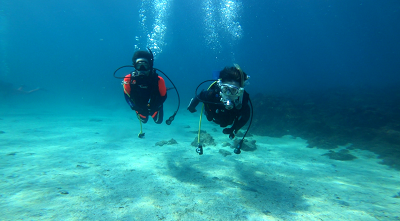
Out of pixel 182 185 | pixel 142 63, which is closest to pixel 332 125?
pixel 182 185

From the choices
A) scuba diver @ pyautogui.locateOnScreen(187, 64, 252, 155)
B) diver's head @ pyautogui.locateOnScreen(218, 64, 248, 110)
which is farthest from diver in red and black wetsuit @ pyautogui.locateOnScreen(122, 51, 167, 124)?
diver's head @ pyautogui.locateOnScreen(218, 64, 248, 110)

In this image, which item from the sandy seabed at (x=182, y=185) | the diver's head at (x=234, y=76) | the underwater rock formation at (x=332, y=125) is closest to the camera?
the sandy seabed at (x=182, y=185)

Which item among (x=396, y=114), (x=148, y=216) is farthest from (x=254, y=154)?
(x=396, y=114)

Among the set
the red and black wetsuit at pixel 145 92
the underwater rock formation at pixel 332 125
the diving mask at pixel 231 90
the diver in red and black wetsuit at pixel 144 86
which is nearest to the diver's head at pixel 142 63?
the diver in red and black wetsuit at pixel 144 86

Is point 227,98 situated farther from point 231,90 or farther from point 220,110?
point 220,110

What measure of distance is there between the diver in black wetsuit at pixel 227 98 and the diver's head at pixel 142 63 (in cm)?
173

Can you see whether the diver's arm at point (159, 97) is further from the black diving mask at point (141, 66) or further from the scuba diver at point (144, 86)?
the black diving mask at point (141, 66)

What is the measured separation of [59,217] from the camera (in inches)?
99.2

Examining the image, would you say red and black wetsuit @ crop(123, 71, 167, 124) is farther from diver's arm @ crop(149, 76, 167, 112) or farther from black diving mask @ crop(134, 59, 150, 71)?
black diving mask @ crop(134, 59, 150, 71)

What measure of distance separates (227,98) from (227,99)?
0.09 ft

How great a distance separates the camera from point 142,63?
4855mm

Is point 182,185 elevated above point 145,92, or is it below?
below

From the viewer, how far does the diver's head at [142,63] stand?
4848 millimetres

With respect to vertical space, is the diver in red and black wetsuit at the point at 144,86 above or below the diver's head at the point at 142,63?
below
